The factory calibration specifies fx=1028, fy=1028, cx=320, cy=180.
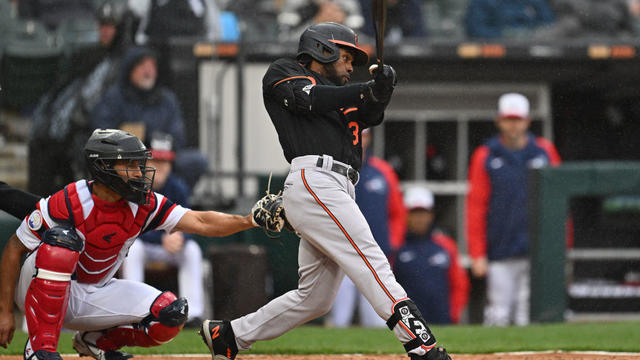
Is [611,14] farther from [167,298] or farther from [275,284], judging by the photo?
[167,298]

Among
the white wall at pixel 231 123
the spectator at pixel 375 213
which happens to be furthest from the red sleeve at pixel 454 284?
the white wall at pixel 231 123

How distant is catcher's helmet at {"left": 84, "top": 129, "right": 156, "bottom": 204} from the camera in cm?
411

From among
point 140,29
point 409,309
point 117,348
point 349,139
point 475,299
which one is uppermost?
point 140,29

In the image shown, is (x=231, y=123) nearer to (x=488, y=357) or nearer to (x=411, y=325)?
(x=488, y=357)

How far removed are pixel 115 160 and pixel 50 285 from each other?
1.83 ft

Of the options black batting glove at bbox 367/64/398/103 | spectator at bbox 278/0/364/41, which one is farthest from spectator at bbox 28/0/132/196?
black batting glove at bbox 367/64/398/103

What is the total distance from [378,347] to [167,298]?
1714 millimetres

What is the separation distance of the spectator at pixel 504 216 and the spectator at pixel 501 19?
4.37 ft

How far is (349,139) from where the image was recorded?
4.25m

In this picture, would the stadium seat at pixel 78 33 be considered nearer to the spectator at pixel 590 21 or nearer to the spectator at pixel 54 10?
the spectator at pixel 54 10

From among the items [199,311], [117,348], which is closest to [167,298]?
[117,348]

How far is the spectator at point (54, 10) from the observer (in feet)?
26.5

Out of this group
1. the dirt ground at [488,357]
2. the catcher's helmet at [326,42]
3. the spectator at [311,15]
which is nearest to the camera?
the catcher's helmet at [326,42]

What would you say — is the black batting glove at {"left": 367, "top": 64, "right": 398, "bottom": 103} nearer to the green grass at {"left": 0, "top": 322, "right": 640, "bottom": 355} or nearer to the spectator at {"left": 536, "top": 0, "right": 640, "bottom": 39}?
the green grass at {"left": 0, "top": 322, "right": 640, "bottom": 355}
